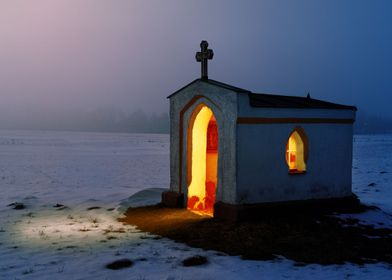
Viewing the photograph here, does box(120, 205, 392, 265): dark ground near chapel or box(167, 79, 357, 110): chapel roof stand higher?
box(167, 79, 357, 110): chapel roof

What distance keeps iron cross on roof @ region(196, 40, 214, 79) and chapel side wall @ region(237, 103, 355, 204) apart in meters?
2.65

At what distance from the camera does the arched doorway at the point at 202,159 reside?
45.4 ft

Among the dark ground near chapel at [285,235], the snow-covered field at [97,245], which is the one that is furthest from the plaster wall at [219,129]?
the snow-covered field at [97,245]

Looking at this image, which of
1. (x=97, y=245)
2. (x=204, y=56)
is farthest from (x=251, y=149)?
(x=97, y=245)

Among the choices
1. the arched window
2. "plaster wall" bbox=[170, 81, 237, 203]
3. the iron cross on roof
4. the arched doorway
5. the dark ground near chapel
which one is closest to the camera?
the dark ground near chapel

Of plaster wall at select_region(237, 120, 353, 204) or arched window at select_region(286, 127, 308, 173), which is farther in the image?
arched window at select_region(286, 127, 308, 173)

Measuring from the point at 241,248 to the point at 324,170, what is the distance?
5.17 metres

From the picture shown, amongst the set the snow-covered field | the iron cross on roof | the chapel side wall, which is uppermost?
the iron cross on roof

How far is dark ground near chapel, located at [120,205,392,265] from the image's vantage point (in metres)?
9.15

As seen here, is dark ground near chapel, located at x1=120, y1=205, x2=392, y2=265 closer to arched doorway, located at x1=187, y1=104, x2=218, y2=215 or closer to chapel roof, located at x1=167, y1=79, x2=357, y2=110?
arched doorway, located at x1=187, y1=104, x2=218, y2=215

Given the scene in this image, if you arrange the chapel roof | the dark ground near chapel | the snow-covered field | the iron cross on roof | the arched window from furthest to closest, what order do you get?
the iron cross on roof < the arched window < the chapel roof < the dark ground near chapel < the snow-covered field

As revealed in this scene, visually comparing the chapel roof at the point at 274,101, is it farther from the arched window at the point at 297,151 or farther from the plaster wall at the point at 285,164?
the arched window at the point at 297,151

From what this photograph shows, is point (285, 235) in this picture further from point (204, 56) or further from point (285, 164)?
point (204, 56)

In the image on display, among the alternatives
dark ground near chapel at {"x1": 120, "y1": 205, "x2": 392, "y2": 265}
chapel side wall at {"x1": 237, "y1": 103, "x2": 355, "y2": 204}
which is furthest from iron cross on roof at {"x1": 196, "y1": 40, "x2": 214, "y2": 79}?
dark ground near chapel at {"x1": 120, "y1": 205, "x2": 392, "y2": 265}
